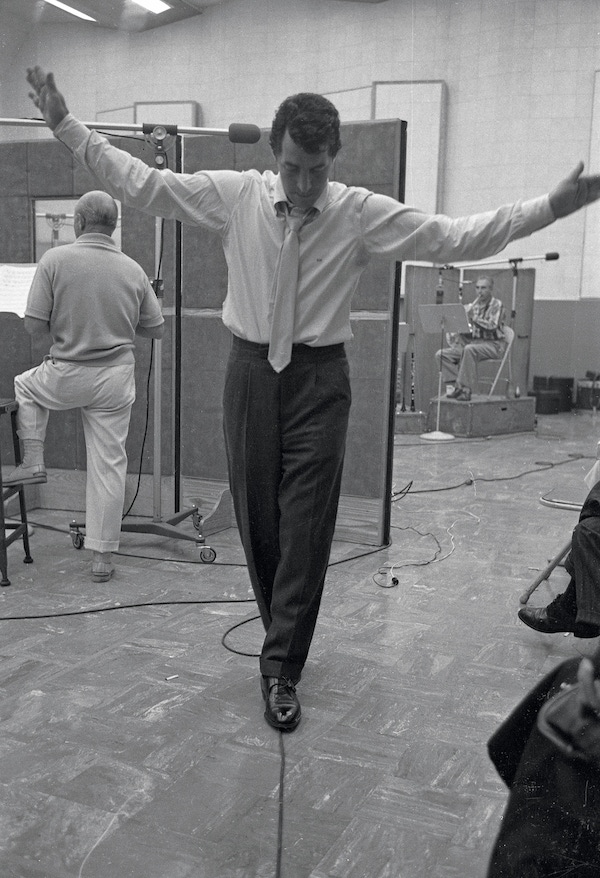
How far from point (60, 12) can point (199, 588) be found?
5.76 feet

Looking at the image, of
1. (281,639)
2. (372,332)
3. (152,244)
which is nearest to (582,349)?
(281,639)

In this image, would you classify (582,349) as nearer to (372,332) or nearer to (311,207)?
(311,207)

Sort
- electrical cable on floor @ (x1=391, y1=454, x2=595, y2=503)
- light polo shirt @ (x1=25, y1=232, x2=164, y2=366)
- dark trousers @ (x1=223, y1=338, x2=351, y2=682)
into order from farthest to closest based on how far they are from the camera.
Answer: electrical cable on floor @ (x1=391, y1=454, x2=595, y2=503)
light polo shirt @ (x1=25, y1=232, x2=164, y2=366)
dark trousers @ (x1=223, y1=338, x2=351, y2=682)

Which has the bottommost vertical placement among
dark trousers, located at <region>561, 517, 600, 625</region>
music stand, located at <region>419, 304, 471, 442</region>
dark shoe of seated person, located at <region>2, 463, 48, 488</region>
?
dark shoe of seated person, located at <region>2, 463, 48, 488</region>

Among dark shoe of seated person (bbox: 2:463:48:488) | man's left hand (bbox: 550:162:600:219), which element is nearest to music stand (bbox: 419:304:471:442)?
man's left hand (bbox: 550:162:600:219)

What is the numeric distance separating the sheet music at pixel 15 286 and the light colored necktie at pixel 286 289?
1680 mm

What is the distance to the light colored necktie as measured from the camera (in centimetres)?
152

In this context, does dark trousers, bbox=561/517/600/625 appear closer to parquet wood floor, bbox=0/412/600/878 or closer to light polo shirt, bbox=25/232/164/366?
parquet wood floor, bbox=0/412/600/878

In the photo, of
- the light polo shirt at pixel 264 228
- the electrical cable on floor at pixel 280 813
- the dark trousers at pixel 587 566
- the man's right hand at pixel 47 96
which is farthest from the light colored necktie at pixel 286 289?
the electrical cable on floor at pixel 280 813

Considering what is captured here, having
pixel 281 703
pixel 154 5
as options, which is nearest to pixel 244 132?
pixel 154 5

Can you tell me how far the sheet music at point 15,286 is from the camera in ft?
9.75

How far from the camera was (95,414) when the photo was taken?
2715mm

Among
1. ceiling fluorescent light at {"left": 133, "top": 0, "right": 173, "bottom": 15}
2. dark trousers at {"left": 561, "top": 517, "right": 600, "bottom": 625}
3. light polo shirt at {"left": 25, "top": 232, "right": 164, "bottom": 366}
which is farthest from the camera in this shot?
light polo shirt at {"left": 25, "top": 232, "right": 164, "bottom": 366}

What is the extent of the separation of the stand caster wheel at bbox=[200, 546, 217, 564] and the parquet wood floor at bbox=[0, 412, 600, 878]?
3cm
